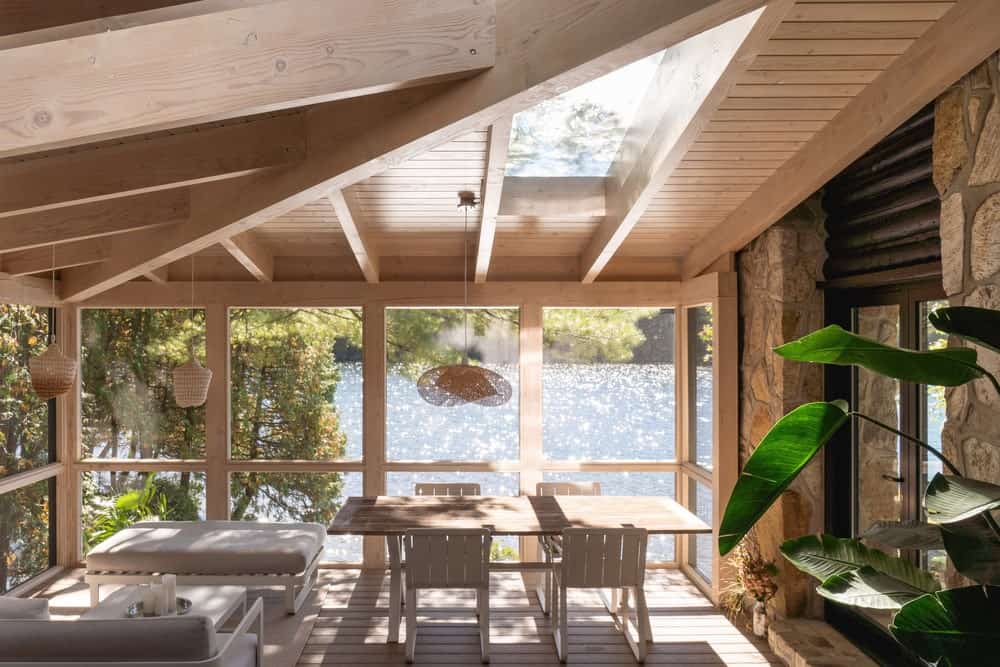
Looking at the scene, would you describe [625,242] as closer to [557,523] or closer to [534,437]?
[534,437]

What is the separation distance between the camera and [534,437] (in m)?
6.70

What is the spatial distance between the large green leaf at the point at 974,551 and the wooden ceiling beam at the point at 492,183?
2126mm

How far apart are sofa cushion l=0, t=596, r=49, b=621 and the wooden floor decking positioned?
1.51 m

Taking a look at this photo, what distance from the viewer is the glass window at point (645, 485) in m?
6.77

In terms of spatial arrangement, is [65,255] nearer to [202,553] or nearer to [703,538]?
[202,553]

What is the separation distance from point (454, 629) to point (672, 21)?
4.25m

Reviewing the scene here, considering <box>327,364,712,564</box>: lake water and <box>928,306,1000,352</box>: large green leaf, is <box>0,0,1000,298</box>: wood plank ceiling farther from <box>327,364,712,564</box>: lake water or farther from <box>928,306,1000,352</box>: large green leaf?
→ <box>928,306,1000,352</box>: large green leaf

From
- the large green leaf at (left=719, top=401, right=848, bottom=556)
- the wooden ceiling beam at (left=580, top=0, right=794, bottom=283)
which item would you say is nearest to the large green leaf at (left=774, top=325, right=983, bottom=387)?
the large green leaf at (left=719, top=401, right=848, bottom=556)

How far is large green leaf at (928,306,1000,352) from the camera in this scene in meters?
1.77

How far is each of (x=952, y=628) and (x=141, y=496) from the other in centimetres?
654

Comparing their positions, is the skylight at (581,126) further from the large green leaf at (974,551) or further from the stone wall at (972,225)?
the large green leaf at (974,551)

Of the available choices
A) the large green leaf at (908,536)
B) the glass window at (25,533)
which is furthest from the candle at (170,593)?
the large green leaf at (908,536)

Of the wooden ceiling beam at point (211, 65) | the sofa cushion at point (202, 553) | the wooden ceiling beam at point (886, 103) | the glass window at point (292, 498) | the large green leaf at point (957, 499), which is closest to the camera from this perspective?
the large green leaf at point (957, 499)

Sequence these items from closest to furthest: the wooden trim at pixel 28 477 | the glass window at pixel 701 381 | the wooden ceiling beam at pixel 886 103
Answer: the wooden ceiling beam at pixel 886 103
the wooden trim at pixel 28 477
the glass window at pixel 701 381
